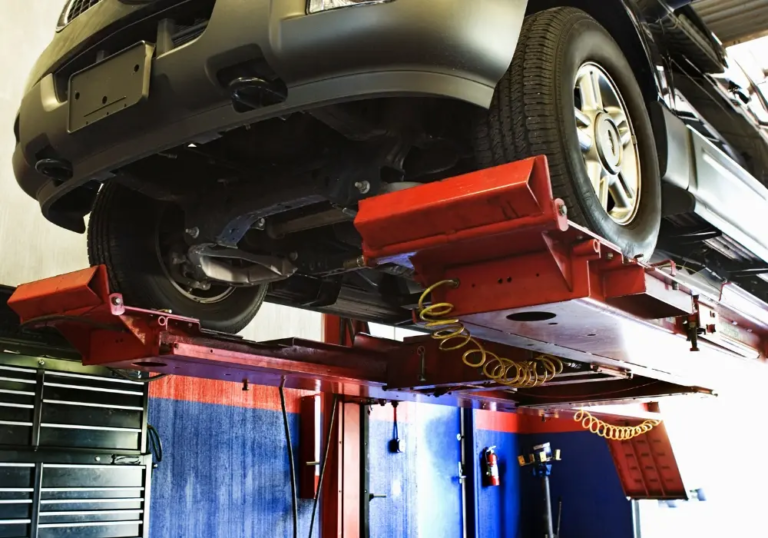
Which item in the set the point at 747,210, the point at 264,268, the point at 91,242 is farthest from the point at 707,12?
the point at 91,242

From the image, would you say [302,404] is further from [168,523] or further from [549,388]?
[549,388]

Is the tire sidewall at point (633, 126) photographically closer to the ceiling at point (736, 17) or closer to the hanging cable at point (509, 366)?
the hanging cable at point (509, 366)

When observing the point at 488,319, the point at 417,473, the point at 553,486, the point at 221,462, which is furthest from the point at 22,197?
the point at 553,486

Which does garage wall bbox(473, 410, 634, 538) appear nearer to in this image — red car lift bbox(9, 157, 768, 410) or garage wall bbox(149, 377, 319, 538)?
garage wall bbox(149, 377, 319, 538)

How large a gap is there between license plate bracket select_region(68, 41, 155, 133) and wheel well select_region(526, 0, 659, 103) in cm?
112

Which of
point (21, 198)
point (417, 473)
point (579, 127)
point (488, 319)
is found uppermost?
point (21, 198)

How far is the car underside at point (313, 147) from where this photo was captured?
73.6 inches

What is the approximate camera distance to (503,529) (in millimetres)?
7605

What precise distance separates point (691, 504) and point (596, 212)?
20.7 feet

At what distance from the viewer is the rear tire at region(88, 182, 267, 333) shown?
8.77 feet

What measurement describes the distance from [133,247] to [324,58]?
1.27 meters

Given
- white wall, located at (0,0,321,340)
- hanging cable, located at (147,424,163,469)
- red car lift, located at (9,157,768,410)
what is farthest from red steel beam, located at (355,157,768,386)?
white wall, located at (0,0,321,340)

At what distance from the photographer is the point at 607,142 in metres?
2.21

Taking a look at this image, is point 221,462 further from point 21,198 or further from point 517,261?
point 517,261
